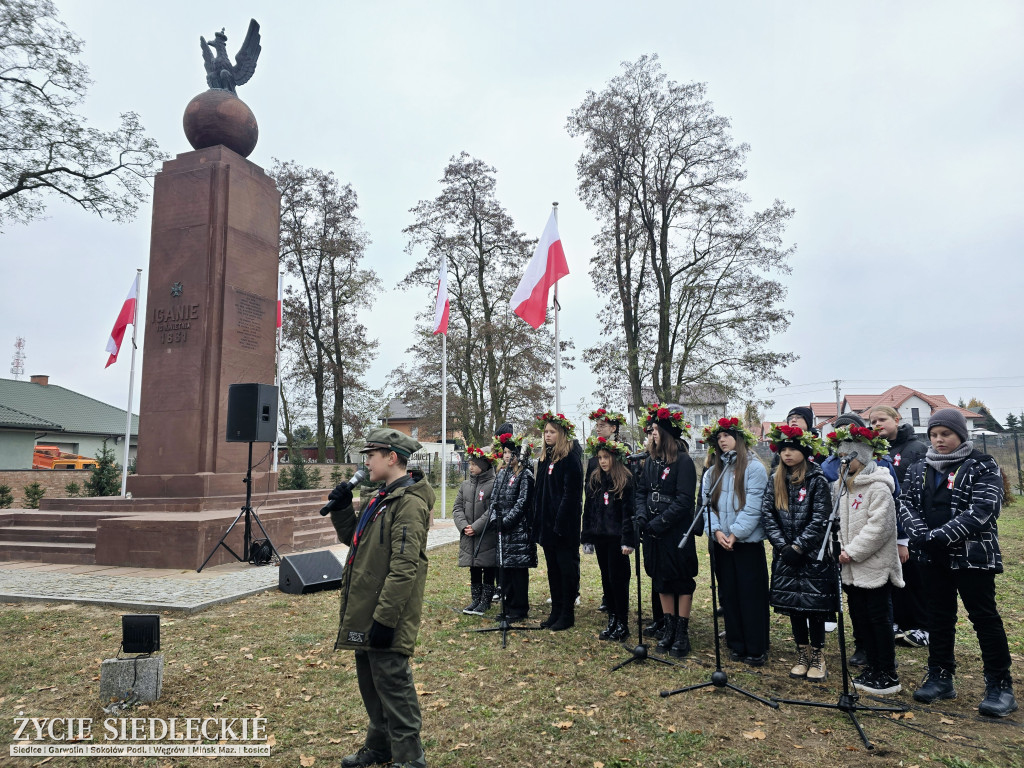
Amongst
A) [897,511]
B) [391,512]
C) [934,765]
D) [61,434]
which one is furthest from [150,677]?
[61,434]

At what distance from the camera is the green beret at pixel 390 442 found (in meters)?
3.41

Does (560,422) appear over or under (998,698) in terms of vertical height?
over

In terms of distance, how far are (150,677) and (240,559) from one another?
17.6ft

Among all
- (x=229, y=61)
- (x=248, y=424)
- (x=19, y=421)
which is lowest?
(x=248, y=424)

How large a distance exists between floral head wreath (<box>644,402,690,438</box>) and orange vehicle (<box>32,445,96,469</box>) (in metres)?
31.3

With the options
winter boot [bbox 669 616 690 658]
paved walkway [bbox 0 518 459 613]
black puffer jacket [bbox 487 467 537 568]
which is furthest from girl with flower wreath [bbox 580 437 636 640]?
paved walkway [bbox 0 518 459 613]

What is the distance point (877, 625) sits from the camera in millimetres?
4391

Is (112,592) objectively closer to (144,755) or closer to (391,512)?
(144,755)

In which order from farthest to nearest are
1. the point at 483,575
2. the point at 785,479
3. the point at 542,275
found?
the point at 542,275
the point at 483,575
the point at 785,479

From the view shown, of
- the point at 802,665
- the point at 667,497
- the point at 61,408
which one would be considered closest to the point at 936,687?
the point at 802,665

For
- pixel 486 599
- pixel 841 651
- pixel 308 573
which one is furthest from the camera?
pixel 308 573

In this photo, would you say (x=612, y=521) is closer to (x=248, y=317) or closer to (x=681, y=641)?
(x=681, y=641)

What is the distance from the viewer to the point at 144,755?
11.9ft

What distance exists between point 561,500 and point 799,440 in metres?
2.31
